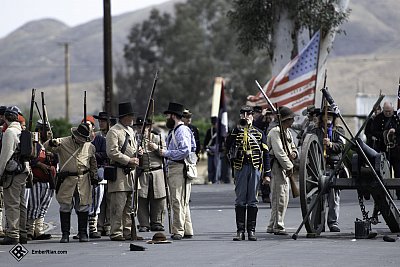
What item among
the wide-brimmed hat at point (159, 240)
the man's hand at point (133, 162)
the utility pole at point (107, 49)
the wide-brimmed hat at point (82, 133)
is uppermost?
the utility pole at point (107, 49)

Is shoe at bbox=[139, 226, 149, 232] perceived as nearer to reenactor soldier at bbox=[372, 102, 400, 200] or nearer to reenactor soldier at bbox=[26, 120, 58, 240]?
reenactor soldier at bbox=[26, 120, 58, 240]

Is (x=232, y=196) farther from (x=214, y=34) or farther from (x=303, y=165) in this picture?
(x=214, y=34)

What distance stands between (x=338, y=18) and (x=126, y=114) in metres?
16.7

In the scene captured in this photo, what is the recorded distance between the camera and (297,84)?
26.7 m

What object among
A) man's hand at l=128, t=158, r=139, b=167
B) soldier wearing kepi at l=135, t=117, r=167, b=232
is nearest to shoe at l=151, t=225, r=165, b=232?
soldier wearing kepi at l=135, t=117, r=167, b=232

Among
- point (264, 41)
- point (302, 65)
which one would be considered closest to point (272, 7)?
point (264, 41)

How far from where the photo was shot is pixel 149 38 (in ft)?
297

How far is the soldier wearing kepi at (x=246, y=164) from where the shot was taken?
17.1 metres

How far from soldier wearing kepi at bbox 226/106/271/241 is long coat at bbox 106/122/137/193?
60.9 inches

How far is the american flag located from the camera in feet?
86.8

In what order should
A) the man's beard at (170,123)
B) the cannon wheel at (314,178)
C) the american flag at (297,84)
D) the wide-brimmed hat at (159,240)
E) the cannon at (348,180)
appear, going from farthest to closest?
1. the american flag at (297,84)
2. the man's beard at (170,123)
3. the cannon wheel at (314,178)
4. the wide-brimmed hat at (159,240)
5. the cannon at (348,180)

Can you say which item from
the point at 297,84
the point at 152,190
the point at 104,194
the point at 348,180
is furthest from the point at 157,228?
the point at 297,84

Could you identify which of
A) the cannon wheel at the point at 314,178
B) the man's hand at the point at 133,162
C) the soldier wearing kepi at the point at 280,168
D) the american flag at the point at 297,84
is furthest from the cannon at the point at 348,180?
the american flag at the point at 297,84

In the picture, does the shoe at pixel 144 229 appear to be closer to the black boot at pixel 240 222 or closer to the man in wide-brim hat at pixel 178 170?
the man in wide-brim hat at pixel 178 170
